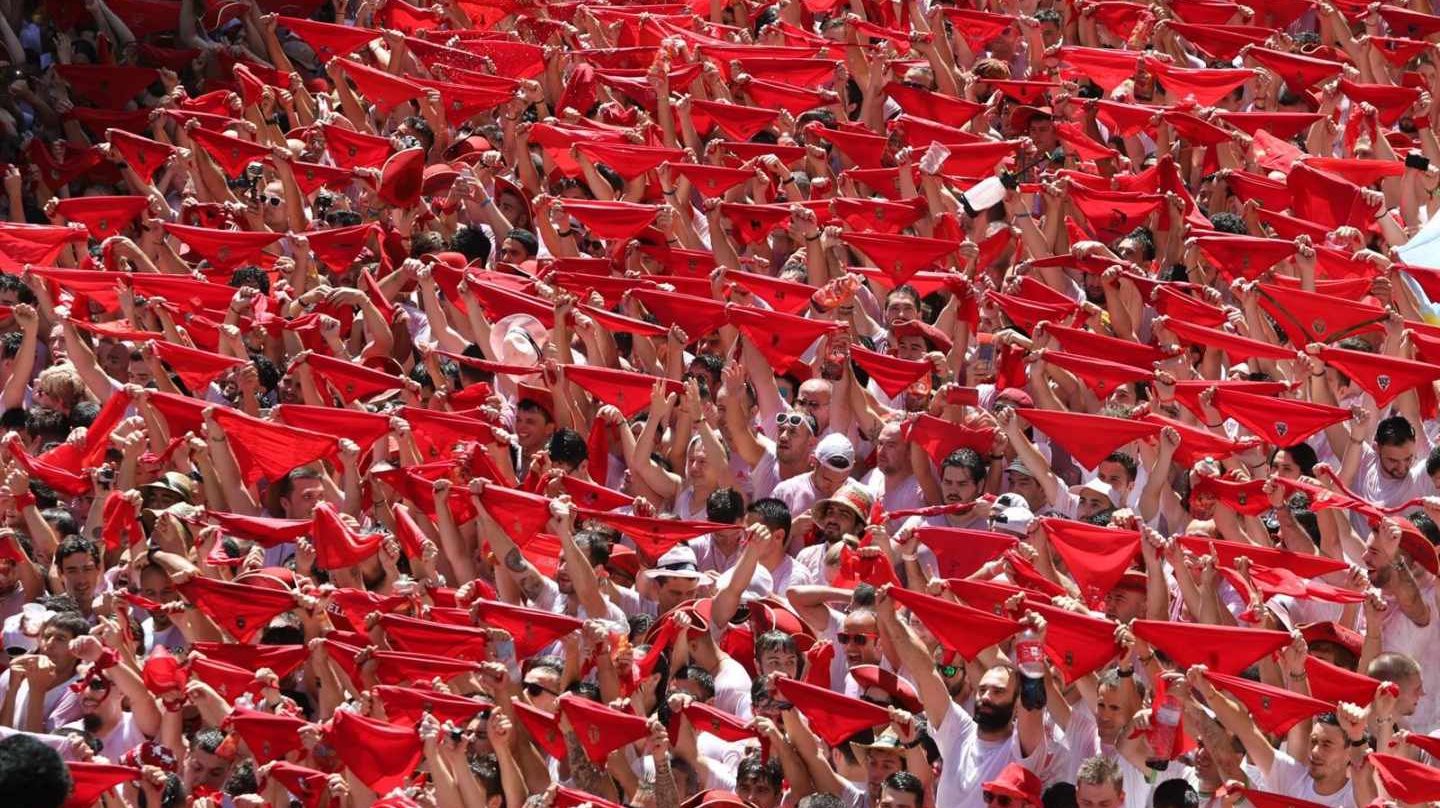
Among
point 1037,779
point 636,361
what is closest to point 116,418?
point 636,361

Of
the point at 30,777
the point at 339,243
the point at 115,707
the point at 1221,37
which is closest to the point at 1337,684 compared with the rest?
the point at 115,707

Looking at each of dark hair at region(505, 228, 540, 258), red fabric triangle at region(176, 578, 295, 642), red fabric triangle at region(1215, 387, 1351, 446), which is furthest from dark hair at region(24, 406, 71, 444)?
red fabric triangle at region(1215, 387, 1351, 446)

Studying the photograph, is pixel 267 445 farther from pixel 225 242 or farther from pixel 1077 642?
pixel 1077 642

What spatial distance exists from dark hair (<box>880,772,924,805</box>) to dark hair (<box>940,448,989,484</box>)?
6.38ft

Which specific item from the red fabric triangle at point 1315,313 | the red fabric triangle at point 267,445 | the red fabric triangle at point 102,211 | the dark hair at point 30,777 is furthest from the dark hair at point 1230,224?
the dark hair at point 30,777

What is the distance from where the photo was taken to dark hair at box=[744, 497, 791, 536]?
1084 cm

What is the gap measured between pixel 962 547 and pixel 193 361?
3567mm

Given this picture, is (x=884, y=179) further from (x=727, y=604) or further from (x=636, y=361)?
(x=727, y=604)

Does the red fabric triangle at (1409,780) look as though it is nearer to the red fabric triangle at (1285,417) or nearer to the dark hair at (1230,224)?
the red fabric triangle at (1285,417)

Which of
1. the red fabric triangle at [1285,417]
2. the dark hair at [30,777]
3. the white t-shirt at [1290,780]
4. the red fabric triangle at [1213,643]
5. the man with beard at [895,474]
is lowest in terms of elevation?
the man with beard at [895,474]

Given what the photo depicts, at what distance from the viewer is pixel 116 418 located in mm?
11820

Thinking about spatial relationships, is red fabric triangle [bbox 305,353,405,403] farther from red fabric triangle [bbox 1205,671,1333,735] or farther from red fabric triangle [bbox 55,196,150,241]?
red fabric triangle [bbox 1205,671,1333,735]

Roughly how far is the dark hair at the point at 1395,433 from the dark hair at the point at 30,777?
5940 millimetres

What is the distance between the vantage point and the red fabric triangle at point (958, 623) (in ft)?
31.7
